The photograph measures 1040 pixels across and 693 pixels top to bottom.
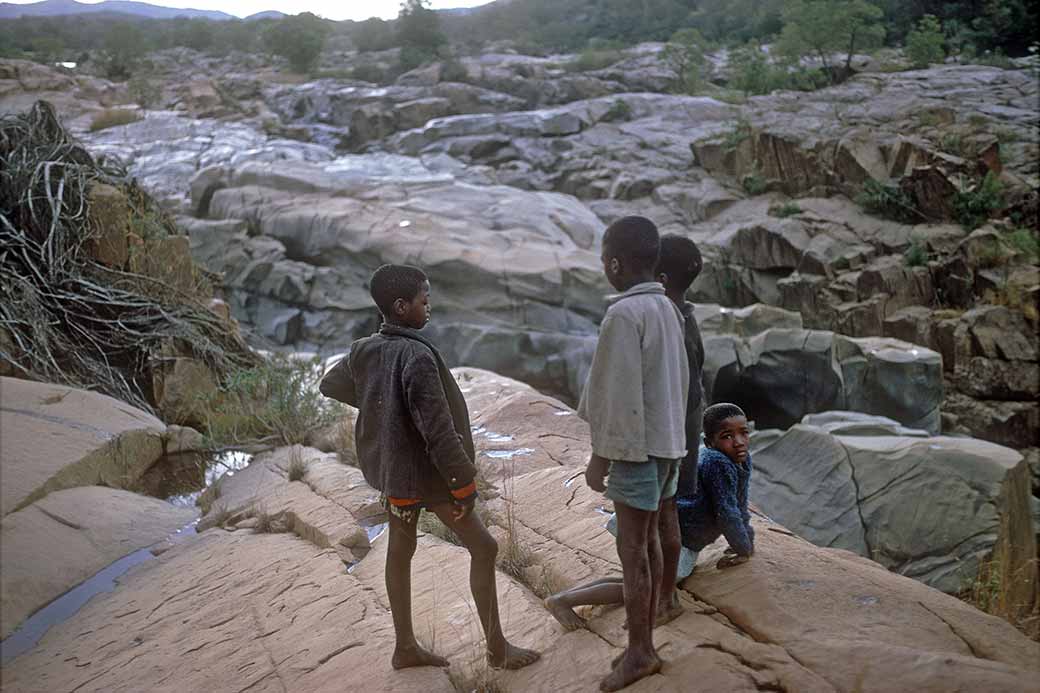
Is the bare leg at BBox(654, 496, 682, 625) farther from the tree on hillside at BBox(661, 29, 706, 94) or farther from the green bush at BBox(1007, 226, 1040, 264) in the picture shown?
the tree on hillside at BBox(661, 29, 706, 94)

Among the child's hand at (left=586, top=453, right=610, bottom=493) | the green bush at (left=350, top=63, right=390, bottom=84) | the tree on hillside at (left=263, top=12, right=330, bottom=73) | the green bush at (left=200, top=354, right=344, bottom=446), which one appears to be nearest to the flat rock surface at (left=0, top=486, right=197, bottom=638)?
the green bush at (left=200, top=354, right=344, bottom=446)

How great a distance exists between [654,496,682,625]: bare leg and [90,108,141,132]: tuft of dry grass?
77.0 feet

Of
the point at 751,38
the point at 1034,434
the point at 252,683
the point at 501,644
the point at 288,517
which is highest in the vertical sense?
the point at 751,38

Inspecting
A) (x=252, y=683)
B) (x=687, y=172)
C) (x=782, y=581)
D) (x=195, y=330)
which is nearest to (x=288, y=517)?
(x=252, y=683)

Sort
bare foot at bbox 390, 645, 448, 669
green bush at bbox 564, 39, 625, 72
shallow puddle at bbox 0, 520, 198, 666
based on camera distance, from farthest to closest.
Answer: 1. green bush at bbox 564, 39, 625, 72
2. shallow puddle at bbox 0, 520, 198, 666
3. bare foot at bbox 390, 645, 448, 669

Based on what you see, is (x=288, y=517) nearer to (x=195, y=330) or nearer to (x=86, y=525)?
(x=86, y=525)

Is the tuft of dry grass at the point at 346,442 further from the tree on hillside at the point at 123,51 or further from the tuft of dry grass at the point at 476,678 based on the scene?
the tree on hillside at the point at 123,51

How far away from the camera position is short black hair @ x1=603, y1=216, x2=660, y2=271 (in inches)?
87.9

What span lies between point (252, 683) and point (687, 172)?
71.5 feet

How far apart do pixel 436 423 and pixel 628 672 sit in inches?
37.1

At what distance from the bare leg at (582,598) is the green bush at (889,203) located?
1739cm

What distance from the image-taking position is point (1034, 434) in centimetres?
1237

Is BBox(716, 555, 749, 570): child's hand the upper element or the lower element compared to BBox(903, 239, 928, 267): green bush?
upper

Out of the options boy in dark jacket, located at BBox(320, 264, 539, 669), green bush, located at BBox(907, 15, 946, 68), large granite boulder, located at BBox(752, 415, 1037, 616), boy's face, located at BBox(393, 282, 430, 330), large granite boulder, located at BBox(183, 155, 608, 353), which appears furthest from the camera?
large granite boulder, located at BBox(183, 155, 608, 353)
